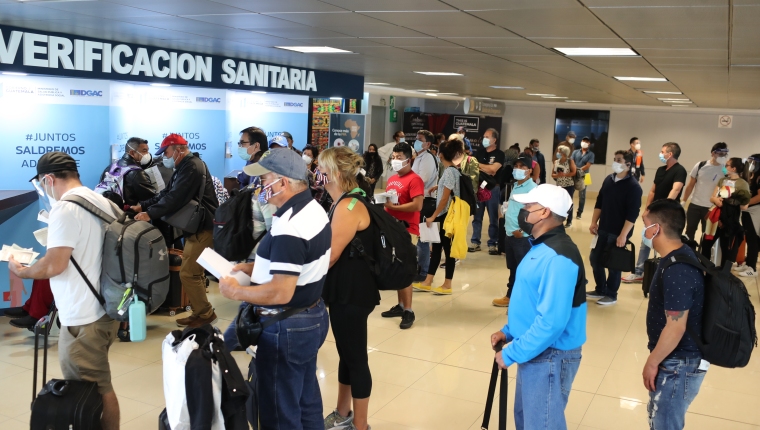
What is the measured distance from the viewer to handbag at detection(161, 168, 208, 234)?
5.29 metres

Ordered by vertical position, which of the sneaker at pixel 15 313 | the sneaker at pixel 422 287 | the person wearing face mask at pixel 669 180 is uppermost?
the person wearing face mask at pixel 669 180

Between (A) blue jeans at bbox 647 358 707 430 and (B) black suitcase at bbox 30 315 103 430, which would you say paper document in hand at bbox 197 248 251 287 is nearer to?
(B) black suitcase at bbox 30 315 103 430

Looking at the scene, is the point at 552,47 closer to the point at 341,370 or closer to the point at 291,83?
the point at 341,370

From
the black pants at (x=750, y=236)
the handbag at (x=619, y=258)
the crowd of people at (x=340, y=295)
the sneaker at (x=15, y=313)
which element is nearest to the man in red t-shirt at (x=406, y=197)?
the crowd of people at (x=340, y=295)

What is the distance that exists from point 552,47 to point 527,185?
4.18 feet

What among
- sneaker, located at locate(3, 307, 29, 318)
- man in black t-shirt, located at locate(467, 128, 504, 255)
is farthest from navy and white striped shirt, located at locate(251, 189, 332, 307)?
man in black t-shirt, located at locate(467, 128, 504, 255)

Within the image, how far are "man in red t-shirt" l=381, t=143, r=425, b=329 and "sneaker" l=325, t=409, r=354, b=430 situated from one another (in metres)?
2.15

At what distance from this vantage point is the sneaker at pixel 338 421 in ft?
11.9

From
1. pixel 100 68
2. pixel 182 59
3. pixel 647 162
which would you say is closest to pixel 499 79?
pixel 182 59

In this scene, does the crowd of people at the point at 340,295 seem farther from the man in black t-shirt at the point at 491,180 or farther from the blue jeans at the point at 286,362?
the man in black t-shirt at the point at 491,180

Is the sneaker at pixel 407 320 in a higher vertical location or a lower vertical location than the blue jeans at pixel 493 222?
lower

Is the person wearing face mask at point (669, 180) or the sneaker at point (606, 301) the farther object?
the person wearing face mask at point (669, 180)

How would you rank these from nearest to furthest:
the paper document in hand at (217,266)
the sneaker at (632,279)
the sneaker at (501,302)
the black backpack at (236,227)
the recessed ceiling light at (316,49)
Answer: the paper document in hand at (217,266), the black backpack at (236,227), the sneaker at (501,302), the recessed ceiling light at (316,49), the sneaker at (632,279)

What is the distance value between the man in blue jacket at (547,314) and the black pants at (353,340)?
2.94 feet
